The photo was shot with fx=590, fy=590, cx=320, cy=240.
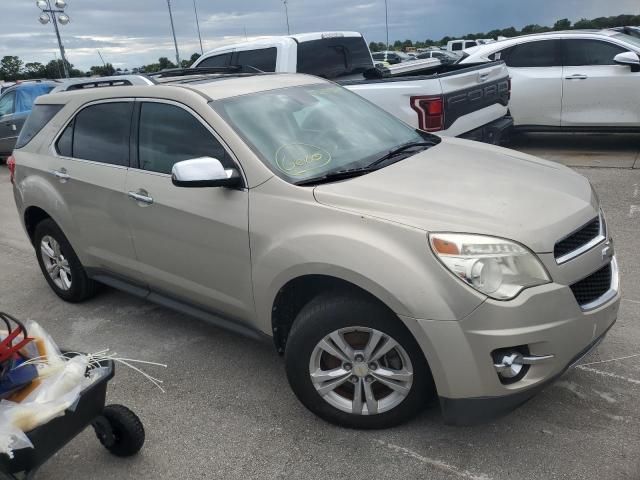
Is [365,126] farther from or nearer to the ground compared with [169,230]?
farther from the ground

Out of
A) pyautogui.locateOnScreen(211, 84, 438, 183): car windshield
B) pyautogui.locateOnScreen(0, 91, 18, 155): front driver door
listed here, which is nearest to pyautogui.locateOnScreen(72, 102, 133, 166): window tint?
pyautogui.locateOnScreen(211, 84, 438, 183): car windshield

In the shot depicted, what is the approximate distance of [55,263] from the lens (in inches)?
191

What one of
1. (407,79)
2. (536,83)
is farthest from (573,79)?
(407,79)

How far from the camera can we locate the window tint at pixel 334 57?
26.8 feet

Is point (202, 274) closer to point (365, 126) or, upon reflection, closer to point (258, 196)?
point (258, 196)

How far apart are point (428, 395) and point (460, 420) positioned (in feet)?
0.68

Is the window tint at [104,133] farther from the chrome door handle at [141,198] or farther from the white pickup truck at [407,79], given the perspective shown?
the white pickup truck at [407,79]

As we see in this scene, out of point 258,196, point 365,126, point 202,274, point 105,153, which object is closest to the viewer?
point 258,196

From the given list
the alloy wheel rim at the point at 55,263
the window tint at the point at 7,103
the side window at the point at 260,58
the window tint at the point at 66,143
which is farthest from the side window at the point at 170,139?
the window tint at the point at 7,103

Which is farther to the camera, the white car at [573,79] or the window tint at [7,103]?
the window tint at [7,103]

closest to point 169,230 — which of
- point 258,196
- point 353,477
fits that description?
point 258,196

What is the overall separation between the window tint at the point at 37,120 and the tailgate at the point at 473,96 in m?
3.78

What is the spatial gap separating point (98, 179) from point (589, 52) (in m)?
7.48

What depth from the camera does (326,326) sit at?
9.21ft
